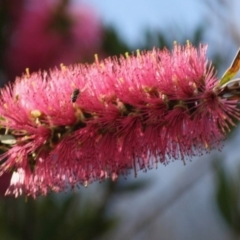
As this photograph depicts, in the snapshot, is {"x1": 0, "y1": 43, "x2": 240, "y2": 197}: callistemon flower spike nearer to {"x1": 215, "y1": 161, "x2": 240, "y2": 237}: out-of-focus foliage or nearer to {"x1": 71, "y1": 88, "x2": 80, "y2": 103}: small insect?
{"x1": 71, "y1": 88, "x2": 80, "y2": 103}: small insect

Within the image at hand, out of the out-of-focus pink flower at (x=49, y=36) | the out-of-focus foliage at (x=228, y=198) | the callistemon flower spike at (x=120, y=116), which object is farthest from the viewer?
the out-of-focus foliage at (x=228, y=198)

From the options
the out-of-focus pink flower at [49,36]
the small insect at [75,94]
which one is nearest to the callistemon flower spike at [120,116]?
the small insect at [75,94]

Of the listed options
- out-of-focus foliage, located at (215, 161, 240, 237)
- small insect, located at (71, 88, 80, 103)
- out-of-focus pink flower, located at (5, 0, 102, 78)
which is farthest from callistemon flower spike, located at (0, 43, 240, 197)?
out-of-focus foliage, located at (215, 161, 240, 237)

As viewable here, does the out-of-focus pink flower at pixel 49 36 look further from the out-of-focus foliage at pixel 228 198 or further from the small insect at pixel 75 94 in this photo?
the small insect at pixel 75 94

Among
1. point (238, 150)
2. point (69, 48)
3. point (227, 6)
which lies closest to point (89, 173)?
point (69, 48)

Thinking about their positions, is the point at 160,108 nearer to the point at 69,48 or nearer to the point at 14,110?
the point at 14,110

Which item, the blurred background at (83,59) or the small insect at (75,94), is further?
the blurred background at (83,59)
